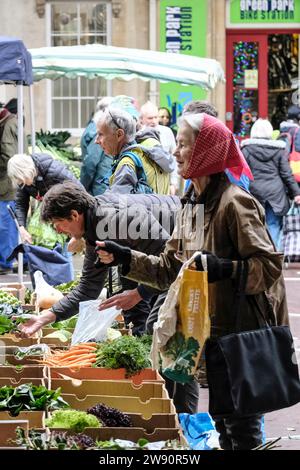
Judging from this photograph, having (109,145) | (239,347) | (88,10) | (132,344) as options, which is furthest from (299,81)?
Answer: (239,347)

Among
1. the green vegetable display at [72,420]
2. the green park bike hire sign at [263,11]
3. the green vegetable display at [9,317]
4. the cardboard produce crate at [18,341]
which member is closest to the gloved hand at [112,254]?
the green vegetable display at [72,420]

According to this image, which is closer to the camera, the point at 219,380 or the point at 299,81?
the point at 219,380

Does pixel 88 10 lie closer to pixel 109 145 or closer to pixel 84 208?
pixel 109 145

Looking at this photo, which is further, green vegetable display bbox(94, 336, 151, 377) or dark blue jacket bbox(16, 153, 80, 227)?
dark blue jacket bbox(16, 153, 80, 227)

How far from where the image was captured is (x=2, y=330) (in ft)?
25.6

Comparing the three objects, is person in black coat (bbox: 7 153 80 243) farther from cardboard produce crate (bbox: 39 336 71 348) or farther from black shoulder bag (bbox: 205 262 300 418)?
black shoulder bag (bbox: 205 262 300 418)

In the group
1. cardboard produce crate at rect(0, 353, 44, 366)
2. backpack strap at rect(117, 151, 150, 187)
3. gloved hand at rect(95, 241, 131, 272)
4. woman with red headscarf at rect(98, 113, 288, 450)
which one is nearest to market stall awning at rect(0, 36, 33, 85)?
backpack strap at rect(117, 151, 150, 187)

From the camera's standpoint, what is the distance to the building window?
22.7 m

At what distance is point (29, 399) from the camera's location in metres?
5.96

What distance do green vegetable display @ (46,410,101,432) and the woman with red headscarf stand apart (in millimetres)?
621

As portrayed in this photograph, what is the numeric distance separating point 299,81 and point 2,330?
52.5 feet

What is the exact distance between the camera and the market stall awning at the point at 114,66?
16.3 meters

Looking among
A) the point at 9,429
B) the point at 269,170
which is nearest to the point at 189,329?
the point at 9,429
